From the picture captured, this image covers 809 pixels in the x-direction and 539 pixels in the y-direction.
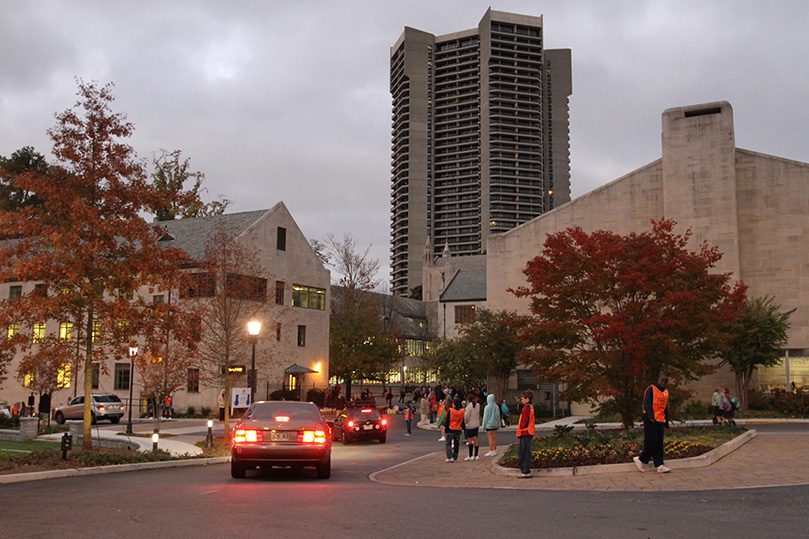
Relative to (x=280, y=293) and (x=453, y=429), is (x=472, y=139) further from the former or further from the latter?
(x=453, y=429)

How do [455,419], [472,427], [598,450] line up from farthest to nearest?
[472,427]
[455,419]
[598,450]

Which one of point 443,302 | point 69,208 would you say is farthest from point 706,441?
point 443,302

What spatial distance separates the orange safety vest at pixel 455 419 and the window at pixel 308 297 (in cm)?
3148

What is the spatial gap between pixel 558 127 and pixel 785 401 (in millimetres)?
137919

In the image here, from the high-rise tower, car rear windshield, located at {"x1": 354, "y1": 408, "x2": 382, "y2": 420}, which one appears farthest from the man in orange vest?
the high-rise tower

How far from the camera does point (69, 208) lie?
1852 cm

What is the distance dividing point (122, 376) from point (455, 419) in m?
33.0

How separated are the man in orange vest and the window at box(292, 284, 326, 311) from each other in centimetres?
3791

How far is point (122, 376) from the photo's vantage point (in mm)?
45562

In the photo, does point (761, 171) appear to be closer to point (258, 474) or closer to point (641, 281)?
point (641, 281)

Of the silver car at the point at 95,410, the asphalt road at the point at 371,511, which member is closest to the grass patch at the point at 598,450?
the asphalt road at the point at 371,511

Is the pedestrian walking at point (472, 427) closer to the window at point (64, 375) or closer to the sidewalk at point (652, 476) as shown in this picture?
the sidewalk at point (652, 476)

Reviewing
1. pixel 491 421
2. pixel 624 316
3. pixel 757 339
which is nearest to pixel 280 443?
pixel 491 421

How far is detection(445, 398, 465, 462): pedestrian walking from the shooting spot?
18.8 meters
